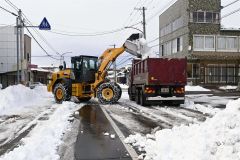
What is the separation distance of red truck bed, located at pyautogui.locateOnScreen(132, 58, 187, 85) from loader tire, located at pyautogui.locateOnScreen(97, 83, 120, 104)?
2733 millimetres

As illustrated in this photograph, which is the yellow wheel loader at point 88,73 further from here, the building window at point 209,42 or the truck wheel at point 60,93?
the building window at point 209,42

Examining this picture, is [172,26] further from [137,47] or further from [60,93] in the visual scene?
[60,93]

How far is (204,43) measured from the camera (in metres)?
49.3

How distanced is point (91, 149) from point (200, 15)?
42536mm

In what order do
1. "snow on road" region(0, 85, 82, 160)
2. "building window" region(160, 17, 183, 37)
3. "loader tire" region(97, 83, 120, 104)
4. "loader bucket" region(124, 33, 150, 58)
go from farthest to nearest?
"building window" region(160, 17, 183, 37)
"loader bucket" region(124, 33, 150, 58)
"loader tire" region(97, 83, 120, 104)
"snow on road" region(0, 85, 82, 160)

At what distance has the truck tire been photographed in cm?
2516

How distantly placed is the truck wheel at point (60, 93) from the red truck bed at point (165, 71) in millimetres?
5847

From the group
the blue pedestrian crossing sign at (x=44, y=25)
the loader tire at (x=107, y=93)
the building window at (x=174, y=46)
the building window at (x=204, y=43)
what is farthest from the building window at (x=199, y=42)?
the loader tire at (x=107, y=93)

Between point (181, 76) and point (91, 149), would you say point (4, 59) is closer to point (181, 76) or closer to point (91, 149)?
point (181, 76)

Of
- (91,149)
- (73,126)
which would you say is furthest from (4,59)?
(91,149)

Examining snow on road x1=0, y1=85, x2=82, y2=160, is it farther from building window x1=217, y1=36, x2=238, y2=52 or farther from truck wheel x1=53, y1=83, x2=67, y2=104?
building window x1=217, y1=36, x2=238, y2=52

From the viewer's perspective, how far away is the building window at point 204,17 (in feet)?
161

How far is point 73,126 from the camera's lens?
13.1 metres

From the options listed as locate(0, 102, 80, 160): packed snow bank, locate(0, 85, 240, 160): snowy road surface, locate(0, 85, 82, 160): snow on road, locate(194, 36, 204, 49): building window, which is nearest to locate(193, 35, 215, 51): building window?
locate(194, 36, 204, 49): building window
